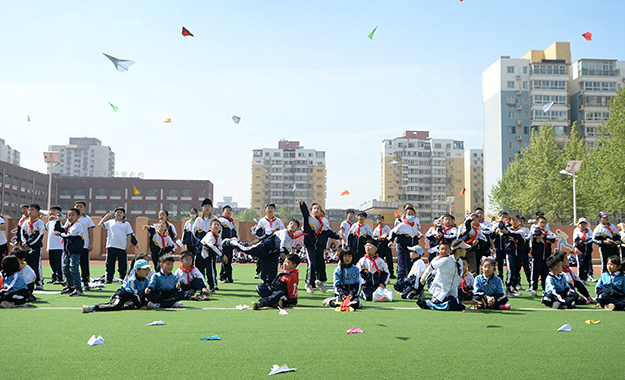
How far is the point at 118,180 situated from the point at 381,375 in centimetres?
8180

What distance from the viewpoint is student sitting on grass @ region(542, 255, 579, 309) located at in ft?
26.2

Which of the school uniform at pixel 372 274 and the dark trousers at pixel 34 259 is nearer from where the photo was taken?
the school uniform at pixel 372 274

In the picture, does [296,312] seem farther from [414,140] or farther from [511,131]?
[414,140]

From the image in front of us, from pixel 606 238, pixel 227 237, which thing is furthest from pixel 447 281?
pixel 227 237

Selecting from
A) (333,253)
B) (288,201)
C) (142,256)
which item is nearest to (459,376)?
(142,256)

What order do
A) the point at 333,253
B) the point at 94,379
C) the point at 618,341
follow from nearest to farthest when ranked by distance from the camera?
1. the point at 94,379
2. the point at 618,341
3. the point at 333,253

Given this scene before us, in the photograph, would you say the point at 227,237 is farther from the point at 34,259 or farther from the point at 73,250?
the point at 34,259

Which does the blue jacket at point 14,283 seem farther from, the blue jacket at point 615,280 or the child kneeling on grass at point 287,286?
the blue jacket at point 615,280

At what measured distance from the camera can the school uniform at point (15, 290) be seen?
7.55m

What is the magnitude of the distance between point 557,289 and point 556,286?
5cm

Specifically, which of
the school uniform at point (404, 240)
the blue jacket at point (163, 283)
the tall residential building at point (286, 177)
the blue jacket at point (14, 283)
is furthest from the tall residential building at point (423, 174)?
the blue jacket at point (14, 283)

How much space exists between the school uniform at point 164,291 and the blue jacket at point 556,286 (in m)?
6.28

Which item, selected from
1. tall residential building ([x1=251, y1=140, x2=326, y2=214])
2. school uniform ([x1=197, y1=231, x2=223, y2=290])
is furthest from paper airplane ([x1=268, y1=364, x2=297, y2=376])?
tall residential building ([x1=251, y1=140, x2=326, y2=214])

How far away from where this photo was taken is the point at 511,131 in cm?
6631
